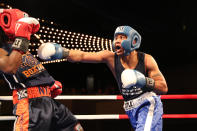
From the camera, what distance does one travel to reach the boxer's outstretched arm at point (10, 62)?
1567mm

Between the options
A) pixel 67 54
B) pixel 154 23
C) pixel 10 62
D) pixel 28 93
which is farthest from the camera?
pixel 154 23

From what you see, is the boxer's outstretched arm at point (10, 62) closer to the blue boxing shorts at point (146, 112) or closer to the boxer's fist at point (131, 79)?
the boxer's fist at point (131, 79)

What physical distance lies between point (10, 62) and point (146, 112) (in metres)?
1.06

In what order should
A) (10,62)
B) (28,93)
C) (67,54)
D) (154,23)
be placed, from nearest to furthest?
(10,62), (28,93), (67,54), (154,23)

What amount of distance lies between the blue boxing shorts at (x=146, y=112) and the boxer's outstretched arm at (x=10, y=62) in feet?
3.03

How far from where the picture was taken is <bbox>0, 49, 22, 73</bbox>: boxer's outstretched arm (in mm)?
1567

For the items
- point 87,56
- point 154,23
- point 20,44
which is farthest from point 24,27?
point 154,23

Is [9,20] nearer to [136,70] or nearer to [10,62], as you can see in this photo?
[10,62]

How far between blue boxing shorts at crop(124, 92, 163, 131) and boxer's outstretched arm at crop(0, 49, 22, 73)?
92cm

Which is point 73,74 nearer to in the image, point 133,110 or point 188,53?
point 188,53

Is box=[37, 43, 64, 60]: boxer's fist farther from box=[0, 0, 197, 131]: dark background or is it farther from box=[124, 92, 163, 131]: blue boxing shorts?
box=[0, 0, 197, 131]: dark background

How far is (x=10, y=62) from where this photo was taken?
5.15 ft

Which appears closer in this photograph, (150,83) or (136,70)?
(150,83)

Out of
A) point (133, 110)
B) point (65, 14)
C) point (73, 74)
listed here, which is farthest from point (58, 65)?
point (133, 110)
